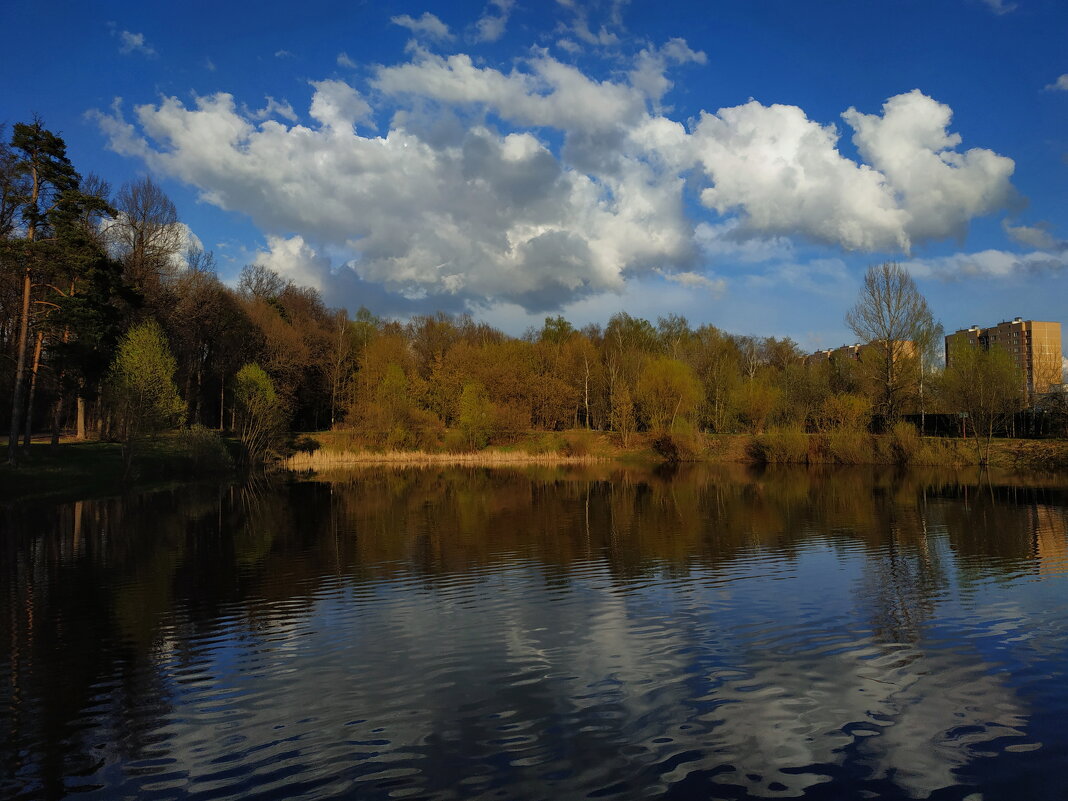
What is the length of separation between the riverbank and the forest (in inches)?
49.0

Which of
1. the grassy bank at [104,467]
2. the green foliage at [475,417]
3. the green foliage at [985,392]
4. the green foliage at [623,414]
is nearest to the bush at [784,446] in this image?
the green foliage at [985,392]

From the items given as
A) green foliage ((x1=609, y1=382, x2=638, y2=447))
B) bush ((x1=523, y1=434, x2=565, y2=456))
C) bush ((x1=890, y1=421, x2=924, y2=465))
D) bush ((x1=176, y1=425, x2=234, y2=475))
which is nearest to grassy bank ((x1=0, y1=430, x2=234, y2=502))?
bush ((x1=176, y1=425, x2=234, y2=475))

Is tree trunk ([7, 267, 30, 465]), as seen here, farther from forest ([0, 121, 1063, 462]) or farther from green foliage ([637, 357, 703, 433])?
green foliage ([637, 357, 703, 433])

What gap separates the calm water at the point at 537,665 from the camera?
252 inches

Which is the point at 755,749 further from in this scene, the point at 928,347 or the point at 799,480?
the point at 928,347

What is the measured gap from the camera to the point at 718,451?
54469mm

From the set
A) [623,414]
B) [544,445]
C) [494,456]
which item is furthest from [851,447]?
[494,456]

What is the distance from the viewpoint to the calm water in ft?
21.0

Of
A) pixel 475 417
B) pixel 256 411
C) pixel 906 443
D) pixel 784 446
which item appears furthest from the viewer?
pixel 475 417

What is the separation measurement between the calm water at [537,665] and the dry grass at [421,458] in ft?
98.1

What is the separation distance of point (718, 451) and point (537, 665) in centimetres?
4757

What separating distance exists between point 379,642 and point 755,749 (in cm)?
564

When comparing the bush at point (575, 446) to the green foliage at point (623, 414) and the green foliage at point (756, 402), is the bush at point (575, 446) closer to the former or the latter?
the green foliage at point (623, 414)

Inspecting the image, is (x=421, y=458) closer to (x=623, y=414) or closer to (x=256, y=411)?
(x=256, y=411)
